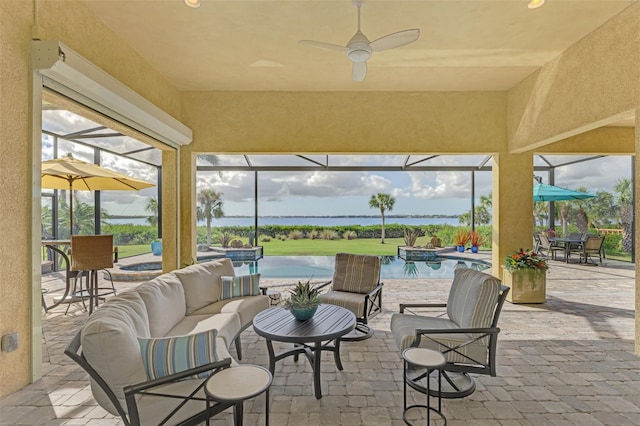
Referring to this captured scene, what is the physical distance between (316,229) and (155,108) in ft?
47.8

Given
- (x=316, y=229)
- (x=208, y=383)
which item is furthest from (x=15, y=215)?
(x=316, y=229)

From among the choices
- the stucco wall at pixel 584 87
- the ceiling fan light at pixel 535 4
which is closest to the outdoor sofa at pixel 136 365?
the ceiling fan light at pixel 535 4

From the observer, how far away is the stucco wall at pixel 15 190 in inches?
106

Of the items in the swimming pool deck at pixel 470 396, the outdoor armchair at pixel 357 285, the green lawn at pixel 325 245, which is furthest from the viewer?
the green lawn at pixel 325 245

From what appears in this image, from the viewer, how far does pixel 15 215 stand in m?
2.80

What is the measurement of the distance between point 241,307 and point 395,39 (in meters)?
3.35

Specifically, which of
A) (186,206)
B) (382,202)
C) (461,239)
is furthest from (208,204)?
(461,239)

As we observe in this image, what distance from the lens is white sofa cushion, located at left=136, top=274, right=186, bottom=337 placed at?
2.79m

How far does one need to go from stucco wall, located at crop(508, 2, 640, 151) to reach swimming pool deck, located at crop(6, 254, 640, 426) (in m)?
2.80

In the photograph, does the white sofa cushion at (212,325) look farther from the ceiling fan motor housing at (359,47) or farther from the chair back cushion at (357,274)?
the ceiling fan motor housing at (359,47)

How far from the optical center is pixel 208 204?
14555 mm

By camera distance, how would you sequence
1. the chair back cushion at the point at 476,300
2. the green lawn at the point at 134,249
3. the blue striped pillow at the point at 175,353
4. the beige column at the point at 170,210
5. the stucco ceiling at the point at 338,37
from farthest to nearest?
the green lawn at the point at 134,249 < the beige column at the point at 170,210 < the stucco ceiling at the point at 338,37 < the chair back cushion at the point at 476,300 < the blue striped pillow at the point at 175,353

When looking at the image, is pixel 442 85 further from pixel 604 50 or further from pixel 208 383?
pixel 208 383

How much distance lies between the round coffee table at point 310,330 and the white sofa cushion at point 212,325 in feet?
1.01
